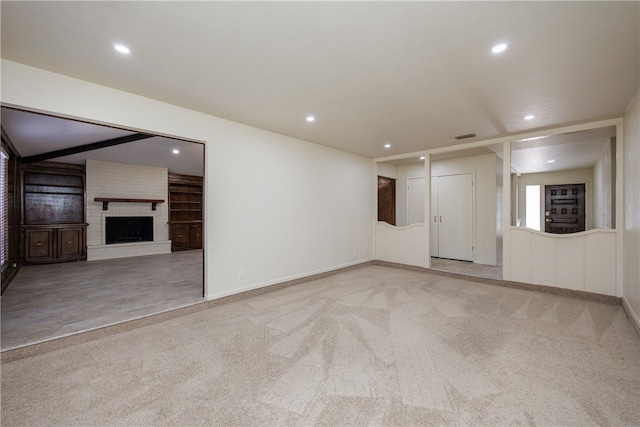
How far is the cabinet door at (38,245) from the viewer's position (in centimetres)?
602

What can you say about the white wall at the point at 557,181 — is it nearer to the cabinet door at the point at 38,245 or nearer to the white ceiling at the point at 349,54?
the white ceiling at the point at 349,54

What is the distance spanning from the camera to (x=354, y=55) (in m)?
2.22

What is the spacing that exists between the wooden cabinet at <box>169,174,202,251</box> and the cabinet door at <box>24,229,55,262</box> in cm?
262

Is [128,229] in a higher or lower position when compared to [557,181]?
lower

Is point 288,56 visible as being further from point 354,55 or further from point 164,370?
point 164,370

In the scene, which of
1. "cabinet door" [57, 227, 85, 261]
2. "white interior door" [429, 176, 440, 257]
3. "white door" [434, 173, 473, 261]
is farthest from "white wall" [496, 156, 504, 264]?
"cabinet door" [57, 227, 85, 261]

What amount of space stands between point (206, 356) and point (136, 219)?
22.1 feet

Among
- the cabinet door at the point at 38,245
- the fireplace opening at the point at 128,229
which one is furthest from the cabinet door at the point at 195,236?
the cabinet door at the point at 38,245

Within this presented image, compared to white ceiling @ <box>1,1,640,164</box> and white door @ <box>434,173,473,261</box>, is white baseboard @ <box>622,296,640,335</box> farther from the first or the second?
white door @ <box>434,173,473,261</box>

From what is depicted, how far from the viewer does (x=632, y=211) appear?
3160 millimetres

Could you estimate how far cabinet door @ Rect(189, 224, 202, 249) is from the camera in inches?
→ 344

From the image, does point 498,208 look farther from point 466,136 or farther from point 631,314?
point 631,314

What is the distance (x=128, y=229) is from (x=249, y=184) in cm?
544

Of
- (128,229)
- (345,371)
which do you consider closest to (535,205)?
(345,371)
